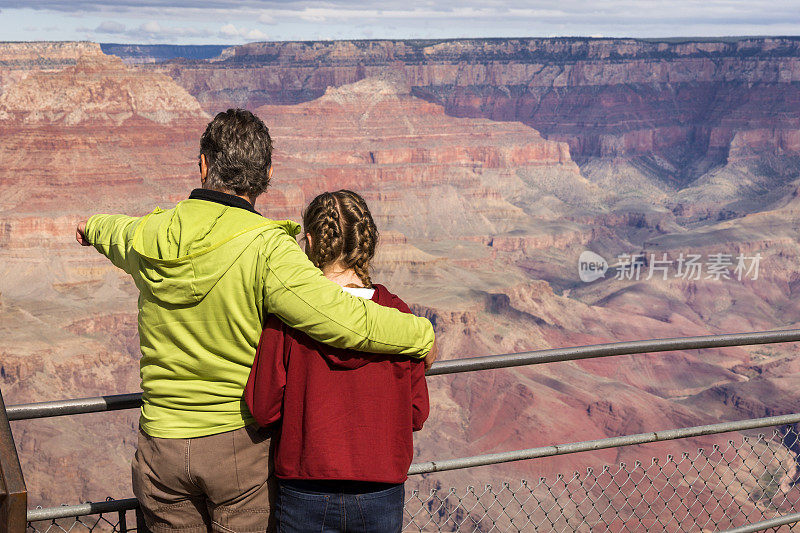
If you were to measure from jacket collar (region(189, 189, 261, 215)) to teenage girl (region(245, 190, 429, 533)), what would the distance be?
196 mm

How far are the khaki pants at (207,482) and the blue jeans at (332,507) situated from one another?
0.32 feet

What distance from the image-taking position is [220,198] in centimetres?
222

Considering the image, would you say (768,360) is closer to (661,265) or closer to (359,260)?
(661,265)

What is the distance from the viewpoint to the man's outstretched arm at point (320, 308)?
6.77ft

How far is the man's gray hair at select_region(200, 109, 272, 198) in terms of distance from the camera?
2160 millimetres

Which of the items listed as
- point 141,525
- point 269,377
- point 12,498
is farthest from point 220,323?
point 141,525

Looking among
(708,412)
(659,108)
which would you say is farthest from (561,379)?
(659,108)

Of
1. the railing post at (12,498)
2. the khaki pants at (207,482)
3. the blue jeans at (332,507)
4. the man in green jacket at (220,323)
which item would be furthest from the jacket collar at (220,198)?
the railing post at (12,498)

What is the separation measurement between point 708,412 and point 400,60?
64.1m

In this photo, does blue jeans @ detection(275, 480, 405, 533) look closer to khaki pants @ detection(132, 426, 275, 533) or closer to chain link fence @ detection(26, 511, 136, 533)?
khaki pants @ detection(132, 426, 275, 533)

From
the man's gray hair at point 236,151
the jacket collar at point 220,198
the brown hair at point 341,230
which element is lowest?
the brown hair at point 341,230

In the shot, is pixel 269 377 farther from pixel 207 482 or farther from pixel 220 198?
pixel 220 198

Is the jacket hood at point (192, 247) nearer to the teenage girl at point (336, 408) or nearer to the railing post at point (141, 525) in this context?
the teenage girl at point (336, 408)

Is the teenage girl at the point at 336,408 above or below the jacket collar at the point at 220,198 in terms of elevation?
below
